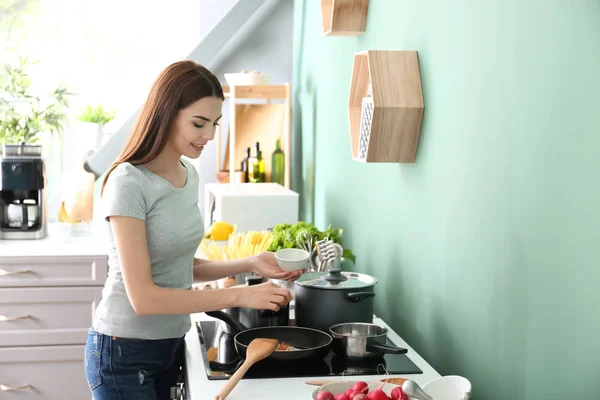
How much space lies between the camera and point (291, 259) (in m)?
1.98

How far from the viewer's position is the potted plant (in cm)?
420

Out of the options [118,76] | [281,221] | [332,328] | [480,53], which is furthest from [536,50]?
[118,76]

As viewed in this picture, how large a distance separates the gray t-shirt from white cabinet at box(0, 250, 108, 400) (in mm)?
1650

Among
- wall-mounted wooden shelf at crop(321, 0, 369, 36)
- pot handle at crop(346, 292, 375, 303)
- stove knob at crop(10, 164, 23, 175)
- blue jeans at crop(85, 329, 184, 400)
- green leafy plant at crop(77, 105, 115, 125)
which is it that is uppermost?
wall-mounted wooden shelf at crop(321, 0, 369, 36)

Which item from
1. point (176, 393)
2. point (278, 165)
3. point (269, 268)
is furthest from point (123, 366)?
point (278, 165)

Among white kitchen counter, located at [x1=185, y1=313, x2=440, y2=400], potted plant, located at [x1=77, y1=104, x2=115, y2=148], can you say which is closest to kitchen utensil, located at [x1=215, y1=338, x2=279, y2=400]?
white kitchen counter, located at [x1=185, y1=313, x2=440, y2=400]

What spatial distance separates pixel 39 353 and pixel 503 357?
2500 mm

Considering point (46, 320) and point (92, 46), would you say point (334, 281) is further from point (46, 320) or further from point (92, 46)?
point (92, 46)

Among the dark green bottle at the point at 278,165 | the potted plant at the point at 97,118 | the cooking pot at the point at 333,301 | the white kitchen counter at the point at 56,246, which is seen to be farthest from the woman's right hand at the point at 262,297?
the potted plant at the point at 97,118

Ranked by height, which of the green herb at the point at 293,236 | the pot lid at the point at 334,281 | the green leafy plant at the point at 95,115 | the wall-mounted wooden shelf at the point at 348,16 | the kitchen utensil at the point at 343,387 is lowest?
the kitchen utensil at the point at 343,387

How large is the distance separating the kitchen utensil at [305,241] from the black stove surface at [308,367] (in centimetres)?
70

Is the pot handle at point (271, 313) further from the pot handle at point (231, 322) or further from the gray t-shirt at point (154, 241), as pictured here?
the gray t-shirt at point (154, 241)

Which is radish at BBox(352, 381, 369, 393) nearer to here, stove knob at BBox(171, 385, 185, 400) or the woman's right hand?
the woman's right hand

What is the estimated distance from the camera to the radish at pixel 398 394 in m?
1.22
